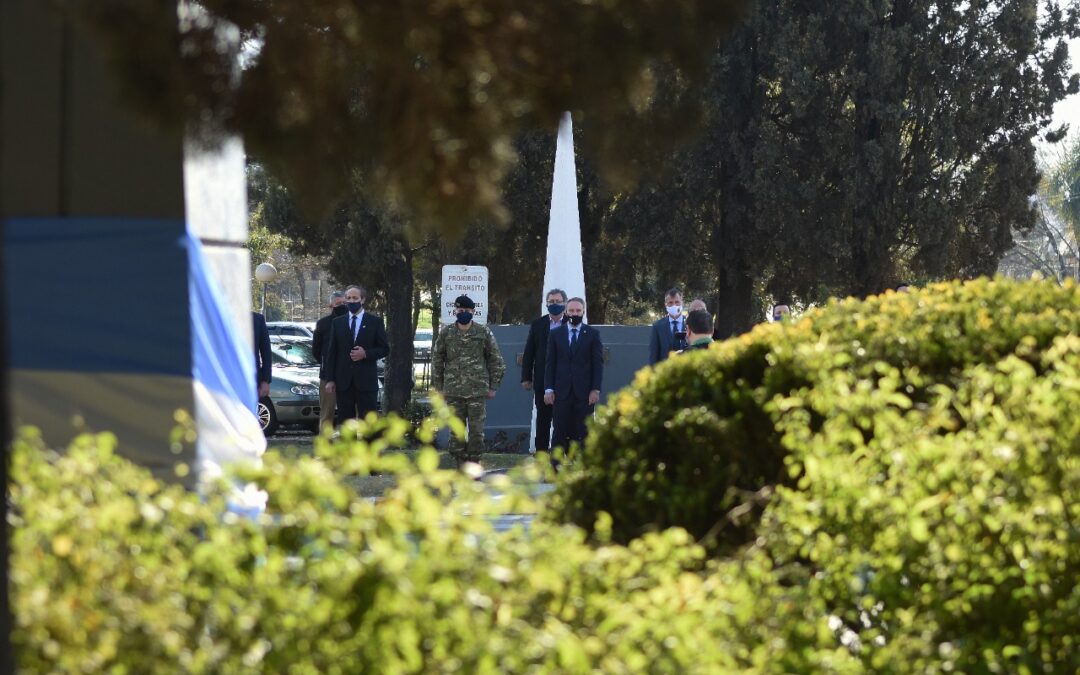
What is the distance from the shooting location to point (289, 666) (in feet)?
9.81

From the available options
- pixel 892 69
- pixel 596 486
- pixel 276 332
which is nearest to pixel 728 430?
pixel 596 486

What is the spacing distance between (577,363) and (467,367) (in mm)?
1157

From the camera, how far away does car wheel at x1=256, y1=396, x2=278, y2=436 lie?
22.9 m

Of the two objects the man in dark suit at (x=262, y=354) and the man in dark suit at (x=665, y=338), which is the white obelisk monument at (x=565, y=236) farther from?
the man in dark suit at (x=262, y=354)

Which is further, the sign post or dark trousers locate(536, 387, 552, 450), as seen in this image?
the sign post

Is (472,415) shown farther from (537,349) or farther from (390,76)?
(390,76)

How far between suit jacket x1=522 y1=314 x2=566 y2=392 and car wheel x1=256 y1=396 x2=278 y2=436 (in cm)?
710

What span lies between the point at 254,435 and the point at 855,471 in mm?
3401

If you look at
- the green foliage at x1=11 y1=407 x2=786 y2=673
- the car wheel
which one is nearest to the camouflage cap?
the car wheel

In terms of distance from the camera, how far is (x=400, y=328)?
30.0m

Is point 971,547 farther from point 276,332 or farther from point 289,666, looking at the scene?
point 276,332

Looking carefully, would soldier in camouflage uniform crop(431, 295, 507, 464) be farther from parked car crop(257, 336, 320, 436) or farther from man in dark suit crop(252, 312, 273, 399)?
parked car crop(257, 336, 320, 436)

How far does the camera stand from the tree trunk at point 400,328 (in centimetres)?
2978

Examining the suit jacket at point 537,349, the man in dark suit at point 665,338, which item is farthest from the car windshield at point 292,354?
the man in dark suit at point 665,338
